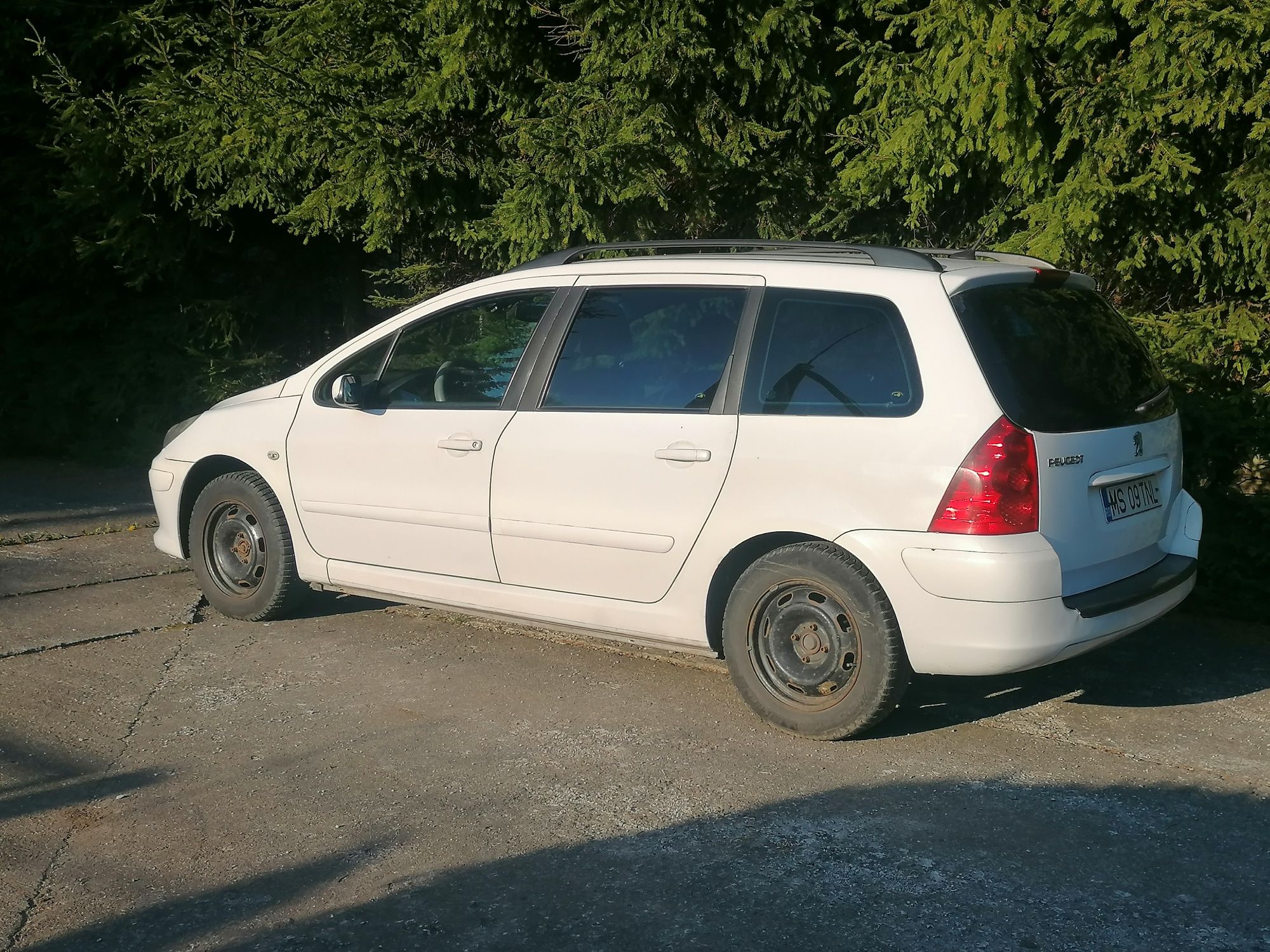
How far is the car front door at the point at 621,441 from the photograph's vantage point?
5.16m

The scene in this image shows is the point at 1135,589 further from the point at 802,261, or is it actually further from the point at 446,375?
the point at 446,375

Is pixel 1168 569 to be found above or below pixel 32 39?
below

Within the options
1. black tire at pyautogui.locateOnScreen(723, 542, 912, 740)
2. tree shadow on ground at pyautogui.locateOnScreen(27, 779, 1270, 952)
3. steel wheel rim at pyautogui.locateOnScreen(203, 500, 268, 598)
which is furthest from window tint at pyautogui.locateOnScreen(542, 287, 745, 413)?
steel wheel rim at pyautogui.locateOnScreen(203, 500, 268, 598)

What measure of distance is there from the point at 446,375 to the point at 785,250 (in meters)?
1.64

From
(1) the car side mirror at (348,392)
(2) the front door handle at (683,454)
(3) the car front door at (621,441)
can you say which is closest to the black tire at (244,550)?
(1) the car side mirror at (348,392)

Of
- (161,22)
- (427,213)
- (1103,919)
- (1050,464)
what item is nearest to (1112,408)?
(1050,464)

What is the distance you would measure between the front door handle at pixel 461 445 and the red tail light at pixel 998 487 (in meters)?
2.14

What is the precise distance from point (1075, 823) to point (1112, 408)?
1.59 metres

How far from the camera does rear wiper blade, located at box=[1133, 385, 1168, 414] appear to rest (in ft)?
16.7

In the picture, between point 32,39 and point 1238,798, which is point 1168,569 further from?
point 32,39

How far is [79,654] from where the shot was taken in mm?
6152

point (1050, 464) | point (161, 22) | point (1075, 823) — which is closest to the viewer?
point (1075, 823)

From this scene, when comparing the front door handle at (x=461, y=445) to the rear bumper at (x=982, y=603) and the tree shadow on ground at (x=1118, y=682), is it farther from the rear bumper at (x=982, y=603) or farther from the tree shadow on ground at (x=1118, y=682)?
the tree shadow on ground at (x=1118, y=682)

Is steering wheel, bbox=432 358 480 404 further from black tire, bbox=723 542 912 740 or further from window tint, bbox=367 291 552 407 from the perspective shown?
black tire, bbox=723 542 912 740
